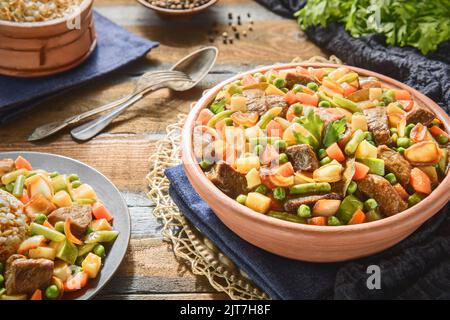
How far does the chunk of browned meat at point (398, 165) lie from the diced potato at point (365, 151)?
0.04 metres

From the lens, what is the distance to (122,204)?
2244 millimetres

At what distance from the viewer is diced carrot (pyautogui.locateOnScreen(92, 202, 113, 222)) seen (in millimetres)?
2188

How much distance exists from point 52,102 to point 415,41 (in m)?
1.87

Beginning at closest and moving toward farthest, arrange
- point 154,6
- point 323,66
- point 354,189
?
point 354,189 < point 323,66 < point 154,6

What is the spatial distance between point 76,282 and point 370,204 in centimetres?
101

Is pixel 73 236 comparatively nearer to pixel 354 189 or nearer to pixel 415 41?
pixel 354 189

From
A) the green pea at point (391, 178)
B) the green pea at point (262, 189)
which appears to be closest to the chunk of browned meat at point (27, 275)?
the green pea at point (262, 189)

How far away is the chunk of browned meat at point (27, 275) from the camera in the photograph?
1875mm

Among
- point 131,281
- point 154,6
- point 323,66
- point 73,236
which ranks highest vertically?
point 323,66

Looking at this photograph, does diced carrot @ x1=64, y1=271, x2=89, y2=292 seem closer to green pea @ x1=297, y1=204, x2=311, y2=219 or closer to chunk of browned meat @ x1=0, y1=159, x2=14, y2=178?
chunk of browned meat @ x1=0, y1=159, x2=14, y2=178

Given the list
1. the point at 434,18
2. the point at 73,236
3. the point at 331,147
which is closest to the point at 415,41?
the point at 434,18

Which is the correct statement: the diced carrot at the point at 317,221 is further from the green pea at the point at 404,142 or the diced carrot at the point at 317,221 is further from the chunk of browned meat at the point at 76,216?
the chunk of browned meat at the point at 76,216

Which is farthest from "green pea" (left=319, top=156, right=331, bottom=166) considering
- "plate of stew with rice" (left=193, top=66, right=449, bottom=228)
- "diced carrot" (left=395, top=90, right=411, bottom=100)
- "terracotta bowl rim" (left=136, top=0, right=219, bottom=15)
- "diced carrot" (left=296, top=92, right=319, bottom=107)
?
"terracotta bowl rim" (left=136, top=0, right=219, bottom=15)

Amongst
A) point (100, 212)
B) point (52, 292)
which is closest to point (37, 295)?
point (52, 292)
